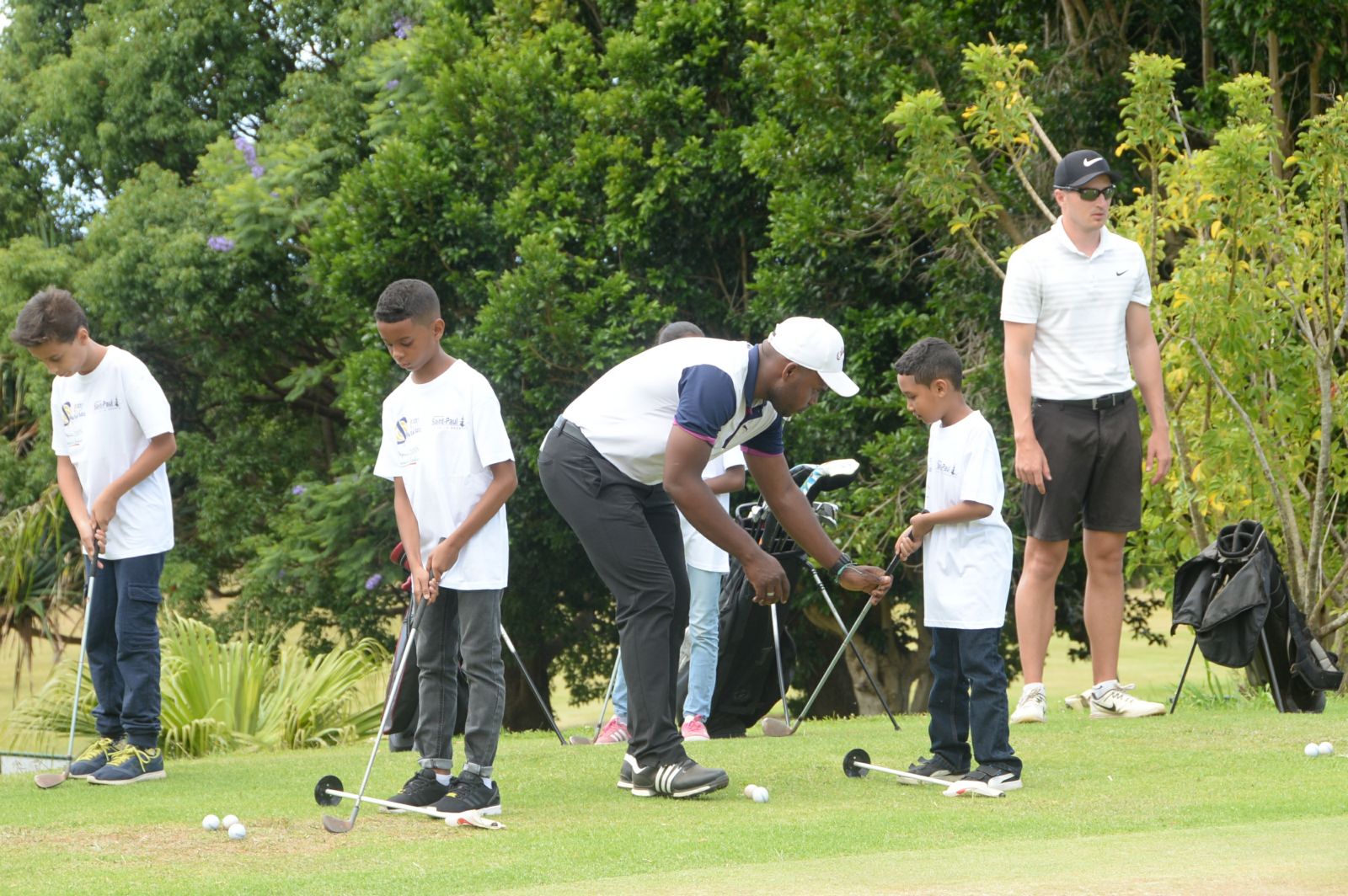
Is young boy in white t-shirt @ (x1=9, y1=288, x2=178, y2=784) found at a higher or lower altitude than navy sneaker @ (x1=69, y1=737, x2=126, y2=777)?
higher

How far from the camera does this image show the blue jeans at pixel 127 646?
22.2 feet

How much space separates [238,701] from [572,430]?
6038 mm

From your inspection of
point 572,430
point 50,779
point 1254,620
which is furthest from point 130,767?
point 1254,620

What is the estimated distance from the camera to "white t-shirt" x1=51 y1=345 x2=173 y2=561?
267 inches

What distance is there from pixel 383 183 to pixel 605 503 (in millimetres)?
11259

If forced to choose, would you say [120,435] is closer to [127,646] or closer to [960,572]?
[127,646]

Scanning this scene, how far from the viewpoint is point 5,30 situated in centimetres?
2327

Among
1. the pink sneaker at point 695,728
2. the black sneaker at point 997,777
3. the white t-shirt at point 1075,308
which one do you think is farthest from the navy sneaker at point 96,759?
the white t-shirt at point 1075,308

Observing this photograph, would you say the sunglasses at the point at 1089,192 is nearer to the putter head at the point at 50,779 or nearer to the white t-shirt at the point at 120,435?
the white t-shirt at the point at 120,435

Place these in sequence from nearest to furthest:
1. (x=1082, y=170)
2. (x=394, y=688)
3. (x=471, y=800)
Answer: (x=471, y=800), (x=394, y=688), (x=1082, y=170)

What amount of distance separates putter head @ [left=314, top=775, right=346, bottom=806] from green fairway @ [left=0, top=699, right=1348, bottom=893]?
2.6 inches

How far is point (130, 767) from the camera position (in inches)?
268

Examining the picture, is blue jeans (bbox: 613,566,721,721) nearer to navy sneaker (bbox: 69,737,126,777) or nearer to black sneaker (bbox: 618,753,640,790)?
black sneaker (bbox: 618,753,640,790)

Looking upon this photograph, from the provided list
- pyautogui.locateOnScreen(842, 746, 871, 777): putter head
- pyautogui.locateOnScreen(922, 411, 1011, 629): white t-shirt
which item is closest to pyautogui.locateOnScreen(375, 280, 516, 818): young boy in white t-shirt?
pyautogui.locateOnScreen(842, 746, 871, 777): putter head
